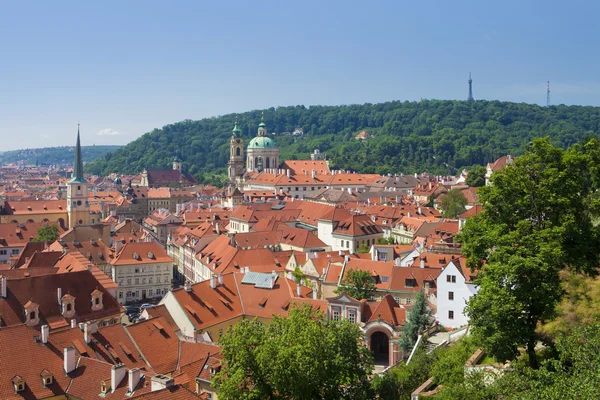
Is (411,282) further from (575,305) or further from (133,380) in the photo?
(133,380)

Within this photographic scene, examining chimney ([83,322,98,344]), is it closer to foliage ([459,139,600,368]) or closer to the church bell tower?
foliage ([459,139,600,368])

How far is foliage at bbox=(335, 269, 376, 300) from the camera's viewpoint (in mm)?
52719

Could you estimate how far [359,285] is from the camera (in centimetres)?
5297

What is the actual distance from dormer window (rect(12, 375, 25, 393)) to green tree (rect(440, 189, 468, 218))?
7104cm

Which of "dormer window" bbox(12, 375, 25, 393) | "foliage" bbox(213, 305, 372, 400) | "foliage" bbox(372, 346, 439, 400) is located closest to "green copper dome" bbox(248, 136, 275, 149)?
"foliage" bbox(372, 346, 439, 400)

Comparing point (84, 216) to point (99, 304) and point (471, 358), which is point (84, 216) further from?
point (471, 358)

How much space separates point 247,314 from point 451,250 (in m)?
23.4

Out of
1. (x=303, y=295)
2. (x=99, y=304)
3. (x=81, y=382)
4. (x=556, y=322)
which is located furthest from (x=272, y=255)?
(x=556, y=322)

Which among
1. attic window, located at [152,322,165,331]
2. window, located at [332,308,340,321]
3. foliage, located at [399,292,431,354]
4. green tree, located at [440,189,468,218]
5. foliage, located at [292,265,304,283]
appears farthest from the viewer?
green tree, located at [440,189,468,218]

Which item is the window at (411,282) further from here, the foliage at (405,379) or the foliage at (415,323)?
the foliage at (405,379)

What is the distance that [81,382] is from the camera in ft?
105

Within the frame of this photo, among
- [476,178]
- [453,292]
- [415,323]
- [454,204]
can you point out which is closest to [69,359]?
[415,323]

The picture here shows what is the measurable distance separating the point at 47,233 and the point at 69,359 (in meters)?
56.8

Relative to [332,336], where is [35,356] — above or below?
below
